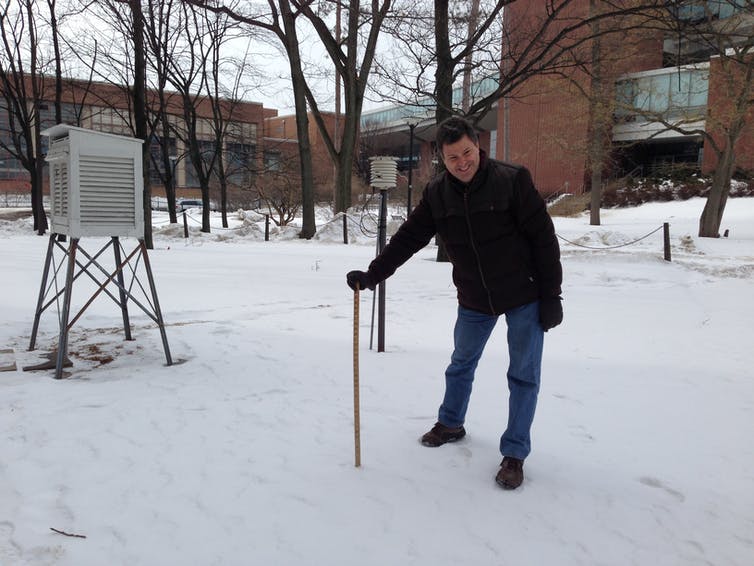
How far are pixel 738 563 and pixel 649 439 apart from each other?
1.35 metres

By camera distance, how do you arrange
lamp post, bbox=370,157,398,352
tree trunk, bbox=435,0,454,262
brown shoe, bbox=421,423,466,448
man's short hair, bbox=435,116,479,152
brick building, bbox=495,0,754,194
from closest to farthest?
man's short hair, bbox=435,116,479,152 < brown shoe, bbox=421,423,466,448 < lamp post, bbox=370,157,398,352 < tree trunk, bbox=435,0,454,262 < brick building, bbox=495,0,754,194

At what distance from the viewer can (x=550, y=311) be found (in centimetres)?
312

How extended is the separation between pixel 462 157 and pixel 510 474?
5.69ft

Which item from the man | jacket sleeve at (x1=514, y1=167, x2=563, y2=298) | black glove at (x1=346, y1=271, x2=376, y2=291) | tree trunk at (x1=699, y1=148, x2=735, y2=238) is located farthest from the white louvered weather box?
tree trunk at (x1=699, y1=148, x2=735, y2=238)

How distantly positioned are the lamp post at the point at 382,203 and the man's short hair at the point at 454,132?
2.40 m

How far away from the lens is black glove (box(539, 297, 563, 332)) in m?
3.12

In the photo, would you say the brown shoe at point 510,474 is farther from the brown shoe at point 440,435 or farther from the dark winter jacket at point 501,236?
the dark winter jacket at point 501,236

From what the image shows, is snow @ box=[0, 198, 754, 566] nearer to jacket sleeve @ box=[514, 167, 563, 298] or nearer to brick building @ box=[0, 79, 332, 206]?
jacket sleeve @ box=[514, 167, 563, 298]

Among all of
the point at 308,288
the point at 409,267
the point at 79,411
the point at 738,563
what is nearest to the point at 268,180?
the point at 409,267

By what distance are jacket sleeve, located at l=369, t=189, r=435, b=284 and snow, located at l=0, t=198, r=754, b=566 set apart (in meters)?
1.13

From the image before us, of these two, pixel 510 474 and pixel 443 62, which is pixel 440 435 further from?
pixel 443 62

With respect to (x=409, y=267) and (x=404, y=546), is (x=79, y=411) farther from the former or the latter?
(x=409, y=267)

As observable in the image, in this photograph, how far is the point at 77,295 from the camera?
28.5 ft

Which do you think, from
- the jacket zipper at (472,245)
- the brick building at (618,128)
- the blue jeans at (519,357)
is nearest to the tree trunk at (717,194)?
the brick building at (618,128)
